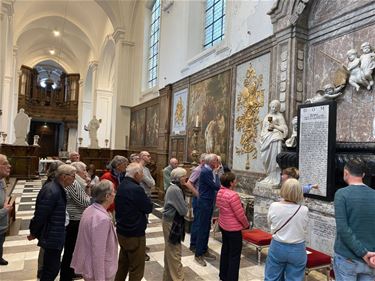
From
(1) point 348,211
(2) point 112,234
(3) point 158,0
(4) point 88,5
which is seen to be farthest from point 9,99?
(1) point 348,211

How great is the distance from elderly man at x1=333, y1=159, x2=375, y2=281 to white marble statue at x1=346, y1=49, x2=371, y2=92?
2.85 metres

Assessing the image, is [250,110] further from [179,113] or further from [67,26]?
[67,26]

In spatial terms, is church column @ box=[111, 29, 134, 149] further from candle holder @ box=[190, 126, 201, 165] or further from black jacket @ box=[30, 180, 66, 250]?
black jacket @ box=[30, 180, 66, 250]

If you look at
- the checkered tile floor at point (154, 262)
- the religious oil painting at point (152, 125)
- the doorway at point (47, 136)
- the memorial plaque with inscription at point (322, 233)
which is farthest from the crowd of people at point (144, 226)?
the doorway at point (47, 136)

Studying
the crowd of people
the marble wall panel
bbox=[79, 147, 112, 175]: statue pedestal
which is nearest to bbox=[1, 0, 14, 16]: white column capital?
bbox=[79, 147, 112, 175]: statue pedestal

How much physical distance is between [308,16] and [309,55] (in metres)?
0.76

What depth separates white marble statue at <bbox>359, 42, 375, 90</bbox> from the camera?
4.52 m

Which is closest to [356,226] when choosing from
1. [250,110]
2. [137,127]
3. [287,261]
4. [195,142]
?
[287,261]

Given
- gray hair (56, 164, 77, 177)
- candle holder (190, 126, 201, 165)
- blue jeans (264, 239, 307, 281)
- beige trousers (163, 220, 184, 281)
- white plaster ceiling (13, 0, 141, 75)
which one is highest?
white plaster ceiling (13, 0, 141, 75)

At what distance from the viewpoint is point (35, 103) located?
30.2 m

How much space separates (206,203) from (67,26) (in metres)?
24.4

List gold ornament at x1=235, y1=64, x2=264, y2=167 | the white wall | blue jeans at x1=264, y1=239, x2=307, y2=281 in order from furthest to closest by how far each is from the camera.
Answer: the white wall, gold ornament at x1=235, y1=64, x2=264, y2=167, blue jeans at x1=264, y1=239, x2=307, y2=281

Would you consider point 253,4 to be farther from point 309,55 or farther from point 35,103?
point 35,103

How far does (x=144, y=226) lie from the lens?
10.4 ft
